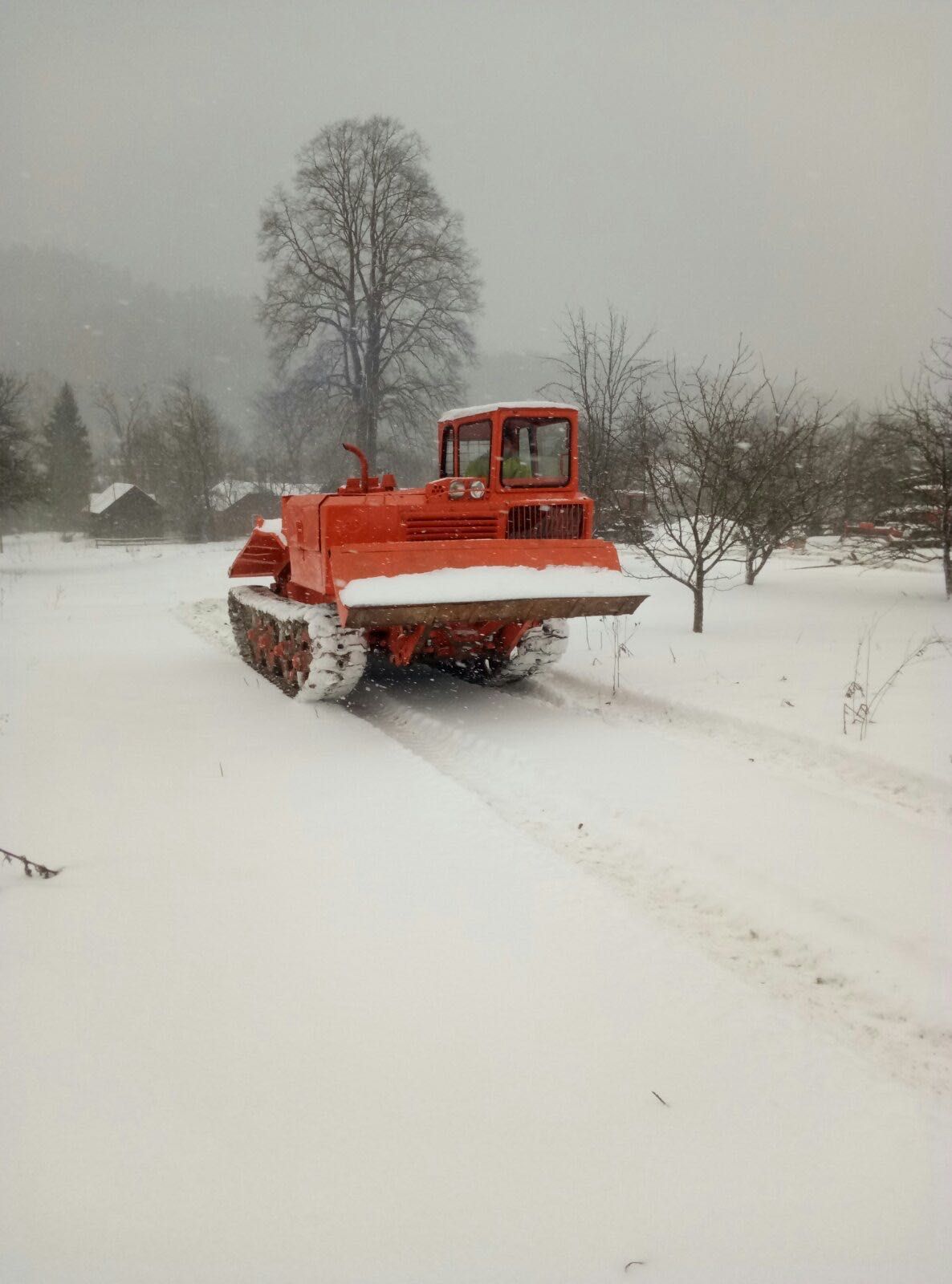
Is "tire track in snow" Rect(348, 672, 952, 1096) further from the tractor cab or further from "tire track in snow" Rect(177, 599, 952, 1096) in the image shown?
the tractor cab

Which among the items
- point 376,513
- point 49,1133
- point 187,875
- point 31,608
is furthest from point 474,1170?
point 31,608

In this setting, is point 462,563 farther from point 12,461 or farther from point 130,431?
point 130,431

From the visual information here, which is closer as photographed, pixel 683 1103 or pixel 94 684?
pixel 683 1103

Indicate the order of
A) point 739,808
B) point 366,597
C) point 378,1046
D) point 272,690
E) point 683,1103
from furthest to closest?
point 272,690 < point 366,597 < point 739,808 < point 378,1046 < point 683,1103

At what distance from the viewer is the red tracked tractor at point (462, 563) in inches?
261

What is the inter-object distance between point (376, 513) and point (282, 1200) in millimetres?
5384

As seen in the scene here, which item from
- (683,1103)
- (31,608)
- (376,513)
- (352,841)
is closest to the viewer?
(683,1103)

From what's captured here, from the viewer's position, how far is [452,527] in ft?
23.5

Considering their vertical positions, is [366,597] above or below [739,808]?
above

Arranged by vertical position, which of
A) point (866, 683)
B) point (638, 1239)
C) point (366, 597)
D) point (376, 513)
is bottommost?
point (638, 1239)

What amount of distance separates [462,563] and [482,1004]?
421 cm

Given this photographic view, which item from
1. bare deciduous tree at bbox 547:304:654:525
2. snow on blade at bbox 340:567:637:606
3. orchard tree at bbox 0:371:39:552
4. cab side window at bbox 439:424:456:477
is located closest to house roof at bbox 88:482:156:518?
orchard tree at bbox 0:371:39:552

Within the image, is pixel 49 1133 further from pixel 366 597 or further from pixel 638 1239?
pixel 366 597

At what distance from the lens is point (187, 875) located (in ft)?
13.2
